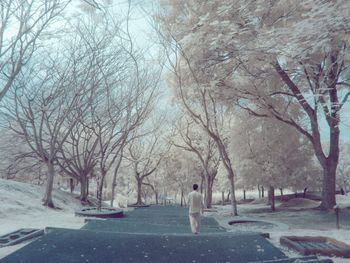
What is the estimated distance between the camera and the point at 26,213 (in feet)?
43.3

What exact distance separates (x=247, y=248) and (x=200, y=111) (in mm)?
17722

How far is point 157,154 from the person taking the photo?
31.5 meters

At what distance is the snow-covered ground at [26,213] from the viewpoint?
10.2 metres

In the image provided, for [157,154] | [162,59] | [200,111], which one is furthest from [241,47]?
[157,154]

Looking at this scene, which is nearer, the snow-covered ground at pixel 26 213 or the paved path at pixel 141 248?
the paved path at pixel 141 248

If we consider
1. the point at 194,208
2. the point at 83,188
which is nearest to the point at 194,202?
the point at 194,208

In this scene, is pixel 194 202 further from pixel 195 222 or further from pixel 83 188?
pixel 83 188

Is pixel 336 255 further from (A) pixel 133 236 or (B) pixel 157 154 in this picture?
(B) pixel 157 154

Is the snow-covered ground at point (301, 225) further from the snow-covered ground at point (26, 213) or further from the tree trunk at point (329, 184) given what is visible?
the snow-covered ground at point (26, 213)

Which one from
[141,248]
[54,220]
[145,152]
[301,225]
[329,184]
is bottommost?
[301,225]

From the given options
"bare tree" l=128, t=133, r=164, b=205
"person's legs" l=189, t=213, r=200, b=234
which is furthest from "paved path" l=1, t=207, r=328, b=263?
"bare tree" l=128, t=133, r=164, b=205

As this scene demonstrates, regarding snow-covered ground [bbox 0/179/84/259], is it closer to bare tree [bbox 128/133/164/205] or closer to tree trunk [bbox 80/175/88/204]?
tree trunk [bbox 80/175/88/204]

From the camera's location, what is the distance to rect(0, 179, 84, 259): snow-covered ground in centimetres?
1021

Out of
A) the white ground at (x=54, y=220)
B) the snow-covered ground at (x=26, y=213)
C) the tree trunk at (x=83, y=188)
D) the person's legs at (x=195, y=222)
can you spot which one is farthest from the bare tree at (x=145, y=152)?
the person's legs at (x=195, y=222)
